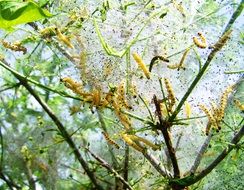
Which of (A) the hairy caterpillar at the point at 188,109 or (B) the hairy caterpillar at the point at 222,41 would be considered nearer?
(B) the hairy caterpillar at the point at 222,41

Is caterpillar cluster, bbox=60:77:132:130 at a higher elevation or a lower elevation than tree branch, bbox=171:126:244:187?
higher

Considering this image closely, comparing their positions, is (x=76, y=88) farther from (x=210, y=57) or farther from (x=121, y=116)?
(x=210, y=57)

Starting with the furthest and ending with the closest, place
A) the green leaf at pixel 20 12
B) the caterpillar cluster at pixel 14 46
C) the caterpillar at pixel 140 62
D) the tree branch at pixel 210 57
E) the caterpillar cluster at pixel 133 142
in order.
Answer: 1. the caterpillar cluster at pixel 14 46
2. the caterpillar cluster at pixel 133 142
3. the tree branch at pixel 210 57
4. the caterpillar at pixel 140 62
5. the green leaf at pixel 20 12

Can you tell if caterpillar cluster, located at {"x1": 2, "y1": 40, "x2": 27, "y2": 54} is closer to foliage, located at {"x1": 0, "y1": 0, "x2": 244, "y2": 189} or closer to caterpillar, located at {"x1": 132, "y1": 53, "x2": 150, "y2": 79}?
foliage, located at {"x1": 0, "y1": 0, "x2": 244, "y2": 189}

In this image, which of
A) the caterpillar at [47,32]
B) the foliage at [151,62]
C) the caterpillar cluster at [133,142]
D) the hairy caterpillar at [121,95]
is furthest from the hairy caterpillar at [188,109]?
the caterpillar at [47,32]

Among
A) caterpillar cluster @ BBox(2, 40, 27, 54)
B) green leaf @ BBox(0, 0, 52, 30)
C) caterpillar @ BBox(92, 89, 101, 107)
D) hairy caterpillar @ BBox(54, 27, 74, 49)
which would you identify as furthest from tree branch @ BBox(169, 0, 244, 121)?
green leaf @ BBox(0, 0, 52, 30)

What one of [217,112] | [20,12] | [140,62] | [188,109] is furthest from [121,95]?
[20,12]

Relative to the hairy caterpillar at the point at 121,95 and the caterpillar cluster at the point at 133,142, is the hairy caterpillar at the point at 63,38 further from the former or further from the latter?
the caterpillar cluster at the point at 133,142

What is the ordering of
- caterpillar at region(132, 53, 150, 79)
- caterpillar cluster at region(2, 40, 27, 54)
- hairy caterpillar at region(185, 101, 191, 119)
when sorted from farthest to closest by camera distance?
caterpillar cluster at region(2, 40, 27, 54)
hairy caterpillar at region(185, 101, 191, 119)
caterpillar at region(132, 53, 150, 79)

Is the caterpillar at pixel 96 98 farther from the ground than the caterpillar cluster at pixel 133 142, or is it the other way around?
the caterpillar at pixel 96 98
